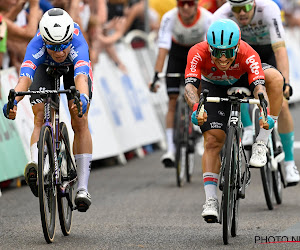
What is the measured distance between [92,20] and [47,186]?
7118 millimetres

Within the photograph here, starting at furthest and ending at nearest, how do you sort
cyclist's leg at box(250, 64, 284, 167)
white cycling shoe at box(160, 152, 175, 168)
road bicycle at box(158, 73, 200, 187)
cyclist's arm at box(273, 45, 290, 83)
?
white cycling shoe at box(160, 152, 175, 168), road bicycle at box(158, 73, 200, 187), cyclist's arm at box(273, 45, 290, 83), cyclist's leg at box(250, 64, 284, 167)

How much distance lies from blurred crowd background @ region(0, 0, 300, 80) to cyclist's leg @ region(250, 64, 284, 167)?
3151mm

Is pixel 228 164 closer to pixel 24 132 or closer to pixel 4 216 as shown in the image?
pixel 4 216

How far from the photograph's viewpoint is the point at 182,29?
12.2 metres

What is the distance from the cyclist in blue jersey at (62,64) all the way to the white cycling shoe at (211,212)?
105 centimetres

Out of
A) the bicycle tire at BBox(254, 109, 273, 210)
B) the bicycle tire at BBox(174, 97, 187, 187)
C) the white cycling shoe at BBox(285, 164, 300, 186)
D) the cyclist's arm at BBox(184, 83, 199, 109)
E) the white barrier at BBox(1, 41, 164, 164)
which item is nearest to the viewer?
the cyclist's arm at BBox(184, 83, 199, 109)

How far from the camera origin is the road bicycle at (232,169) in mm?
7285

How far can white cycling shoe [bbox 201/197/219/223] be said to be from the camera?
7.50 m

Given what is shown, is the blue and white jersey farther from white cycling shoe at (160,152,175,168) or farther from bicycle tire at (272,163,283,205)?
white cycling shoe at (160,152,175,168)

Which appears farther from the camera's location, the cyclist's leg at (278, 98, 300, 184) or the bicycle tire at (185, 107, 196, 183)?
the bicycle tire at (185, 107, 196, 183)

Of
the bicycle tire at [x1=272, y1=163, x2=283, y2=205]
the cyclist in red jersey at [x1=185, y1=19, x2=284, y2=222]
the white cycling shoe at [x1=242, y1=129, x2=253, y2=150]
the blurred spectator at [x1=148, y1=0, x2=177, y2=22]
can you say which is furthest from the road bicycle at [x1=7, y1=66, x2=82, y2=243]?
the blurred spectator at [x1=148, y1=0, x2=177, y2=22]

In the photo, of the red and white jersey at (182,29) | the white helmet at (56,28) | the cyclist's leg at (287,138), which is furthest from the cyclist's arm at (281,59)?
the white helmet at (56,28)

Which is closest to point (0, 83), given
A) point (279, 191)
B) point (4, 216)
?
point (4, 216)

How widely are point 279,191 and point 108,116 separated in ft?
16.7
